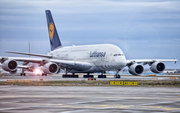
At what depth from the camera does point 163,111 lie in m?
12.8

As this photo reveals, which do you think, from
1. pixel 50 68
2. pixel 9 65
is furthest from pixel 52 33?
pixel 9 65

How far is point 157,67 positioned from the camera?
58750 mm

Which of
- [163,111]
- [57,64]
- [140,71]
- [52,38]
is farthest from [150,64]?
[163,111]

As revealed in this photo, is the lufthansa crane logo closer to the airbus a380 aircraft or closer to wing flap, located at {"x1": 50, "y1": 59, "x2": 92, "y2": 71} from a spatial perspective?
the airbus a380 aircraft

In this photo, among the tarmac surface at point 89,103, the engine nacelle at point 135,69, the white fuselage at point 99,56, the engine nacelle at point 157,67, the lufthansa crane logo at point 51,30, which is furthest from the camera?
the lufthansa crane logo at point 51,30

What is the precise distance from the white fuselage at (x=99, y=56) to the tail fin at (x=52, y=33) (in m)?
8.69

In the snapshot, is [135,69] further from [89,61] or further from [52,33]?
[52,33]

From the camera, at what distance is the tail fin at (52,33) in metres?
72.4

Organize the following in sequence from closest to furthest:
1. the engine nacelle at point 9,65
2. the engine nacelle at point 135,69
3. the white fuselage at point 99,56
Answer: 1. the engine nacelle at point 9,65
2. the white fuselage at point 99,56
3. the engine nacelle at point 135,69

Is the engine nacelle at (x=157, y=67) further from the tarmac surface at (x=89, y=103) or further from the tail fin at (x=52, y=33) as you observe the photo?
the tarmac surface at (x=89, y=103)

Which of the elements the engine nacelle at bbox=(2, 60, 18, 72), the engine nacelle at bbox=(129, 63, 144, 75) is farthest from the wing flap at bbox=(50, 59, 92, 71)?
the engine nacelle at bbox=(2, 60, 18, 72)

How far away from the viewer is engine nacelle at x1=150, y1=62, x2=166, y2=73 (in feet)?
190

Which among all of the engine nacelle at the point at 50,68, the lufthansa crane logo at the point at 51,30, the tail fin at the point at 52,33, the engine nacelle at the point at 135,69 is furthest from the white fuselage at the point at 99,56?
the lufthansa crane logo at the point at 51,30

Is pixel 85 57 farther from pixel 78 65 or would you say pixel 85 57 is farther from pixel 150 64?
pixel 150 64
